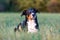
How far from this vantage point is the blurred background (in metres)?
11.0

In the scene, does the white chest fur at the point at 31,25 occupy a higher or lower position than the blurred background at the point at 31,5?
lower

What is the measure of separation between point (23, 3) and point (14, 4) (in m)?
0.44

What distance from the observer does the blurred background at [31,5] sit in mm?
10984

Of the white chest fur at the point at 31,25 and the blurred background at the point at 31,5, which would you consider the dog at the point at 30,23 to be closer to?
the white chest fur at the point at 31,25

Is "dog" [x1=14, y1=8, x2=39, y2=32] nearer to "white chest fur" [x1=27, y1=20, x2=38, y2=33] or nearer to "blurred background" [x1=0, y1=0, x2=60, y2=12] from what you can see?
"white chest fur" [x1=27, y1=20, x2=38, y2=33]

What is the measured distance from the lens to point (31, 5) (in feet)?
37.4

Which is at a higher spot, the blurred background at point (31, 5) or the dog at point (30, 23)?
the blurred background at point (31, 5)

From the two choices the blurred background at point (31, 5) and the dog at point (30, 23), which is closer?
the dog at point (30, 23)

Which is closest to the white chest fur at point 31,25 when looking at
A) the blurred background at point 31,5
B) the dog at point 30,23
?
the dog at point 30,23

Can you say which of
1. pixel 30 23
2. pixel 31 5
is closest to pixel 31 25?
pixel 30 23

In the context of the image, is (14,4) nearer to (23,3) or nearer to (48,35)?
(23,3)

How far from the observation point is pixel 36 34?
9.93 feet

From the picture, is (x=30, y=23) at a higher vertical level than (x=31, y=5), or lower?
lower

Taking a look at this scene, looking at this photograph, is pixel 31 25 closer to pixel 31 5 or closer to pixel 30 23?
pixel 30 23
